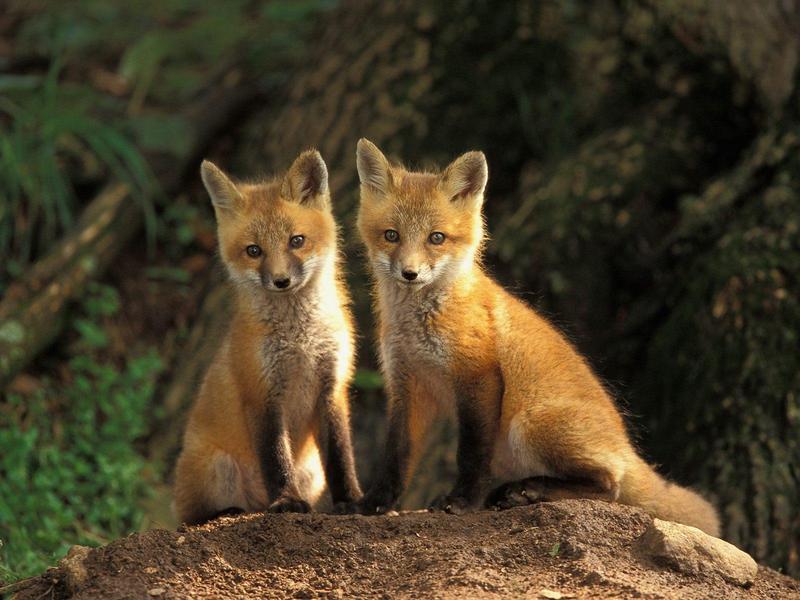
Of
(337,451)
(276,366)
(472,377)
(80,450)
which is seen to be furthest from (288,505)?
(80,450)

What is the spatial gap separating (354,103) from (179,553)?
174 inches

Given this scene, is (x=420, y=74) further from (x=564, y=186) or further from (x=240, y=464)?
(x=240, y=464)

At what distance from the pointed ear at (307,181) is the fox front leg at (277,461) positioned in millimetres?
963

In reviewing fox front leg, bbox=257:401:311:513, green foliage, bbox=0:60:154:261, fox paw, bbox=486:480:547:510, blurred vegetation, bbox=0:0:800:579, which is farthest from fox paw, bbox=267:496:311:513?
green foliage, bbox=0:60:154:261

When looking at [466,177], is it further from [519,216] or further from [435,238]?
[519,216]

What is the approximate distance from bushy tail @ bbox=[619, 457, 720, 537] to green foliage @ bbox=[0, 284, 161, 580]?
2.94 m

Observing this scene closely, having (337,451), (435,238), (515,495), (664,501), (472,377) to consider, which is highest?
(435,238)

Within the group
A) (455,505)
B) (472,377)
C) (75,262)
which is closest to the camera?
(455,505)

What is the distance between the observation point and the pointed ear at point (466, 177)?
444cm

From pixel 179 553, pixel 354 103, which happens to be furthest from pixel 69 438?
pixel 179 553

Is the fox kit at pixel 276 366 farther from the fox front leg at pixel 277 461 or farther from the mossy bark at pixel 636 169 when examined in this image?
the mossy bark at pixel 636 169

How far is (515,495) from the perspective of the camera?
13.8 ft

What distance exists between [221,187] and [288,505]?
1.47m

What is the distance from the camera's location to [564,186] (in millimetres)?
6609
